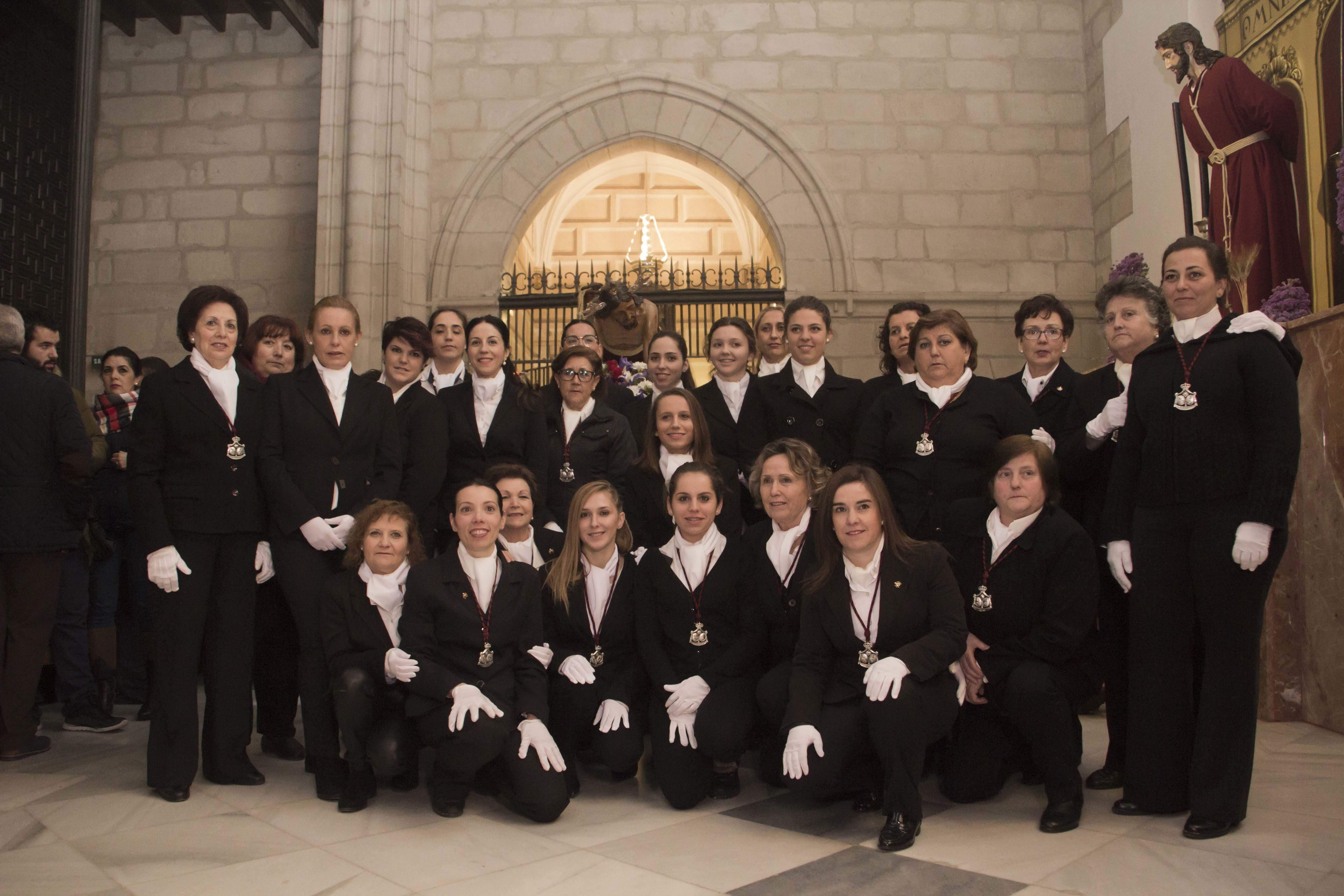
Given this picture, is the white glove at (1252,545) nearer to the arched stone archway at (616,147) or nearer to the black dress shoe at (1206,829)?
the black dress shoe at (1206,829)

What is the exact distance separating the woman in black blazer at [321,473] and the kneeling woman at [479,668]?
1.07 ft

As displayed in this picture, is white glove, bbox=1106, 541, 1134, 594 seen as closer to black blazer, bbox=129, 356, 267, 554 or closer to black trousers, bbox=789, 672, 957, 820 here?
black trousers, bbox=789, 672, 957, 820

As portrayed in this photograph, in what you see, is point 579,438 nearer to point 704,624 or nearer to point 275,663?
point 704,624

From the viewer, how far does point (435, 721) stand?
3.19m

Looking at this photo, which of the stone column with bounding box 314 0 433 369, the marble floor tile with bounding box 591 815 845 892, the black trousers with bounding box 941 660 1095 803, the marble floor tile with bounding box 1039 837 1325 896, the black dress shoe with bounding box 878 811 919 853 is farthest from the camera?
the stone column with bounding box 314 0 433 369

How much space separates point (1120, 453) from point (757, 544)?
1.23 m

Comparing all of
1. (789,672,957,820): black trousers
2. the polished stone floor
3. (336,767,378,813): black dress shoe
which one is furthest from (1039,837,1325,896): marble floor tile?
(336,767,378,813): black dress shoe

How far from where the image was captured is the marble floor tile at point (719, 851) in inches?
100

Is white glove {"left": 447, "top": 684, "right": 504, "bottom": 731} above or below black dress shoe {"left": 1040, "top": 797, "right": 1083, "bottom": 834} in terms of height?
above

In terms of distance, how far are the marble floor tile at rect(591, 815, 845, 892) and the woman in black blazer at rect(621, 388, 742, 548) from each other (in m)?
1.18

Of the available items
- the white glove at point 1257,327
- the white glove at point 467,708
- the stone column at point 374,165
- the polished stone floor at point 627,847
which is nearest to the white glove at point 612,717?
the polished stone floor at point 627,847

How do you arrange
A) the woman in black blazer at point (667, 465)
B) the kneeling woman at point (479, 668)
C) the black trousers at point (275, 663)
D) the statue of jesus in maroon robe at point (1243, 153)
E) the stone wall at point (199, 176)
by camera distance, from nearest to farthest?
the kneeling woman at point (479, 668) < the black trousers at point (275, 663) < the woman in black blazer at point (667, 465) < the statue of jesus in maroon robe at point (1243, 153) < the stone wall at point (199, 176)

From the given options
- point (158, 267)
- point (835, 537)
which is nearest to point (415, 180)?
point (158, 267)

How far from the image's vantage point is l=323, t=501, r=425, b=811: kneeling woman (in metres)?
3.19
